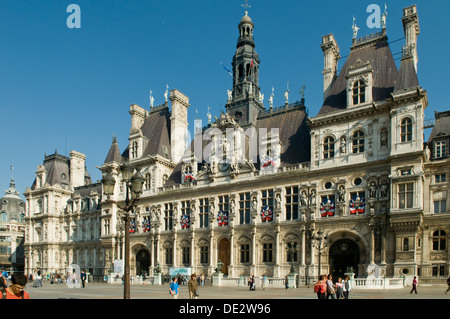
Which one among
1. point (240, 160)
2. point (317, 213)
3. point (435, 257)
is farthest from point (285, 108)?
point (435, 257)

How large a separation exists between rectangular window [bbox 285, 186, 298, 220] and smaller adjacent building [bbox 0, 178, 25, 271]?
240 feet

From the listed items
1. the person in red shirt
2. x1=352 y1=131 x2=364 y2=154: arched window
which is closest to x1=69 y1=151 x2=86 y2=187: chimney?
x1=352 y1=131 x2=364 y2=154: arched window

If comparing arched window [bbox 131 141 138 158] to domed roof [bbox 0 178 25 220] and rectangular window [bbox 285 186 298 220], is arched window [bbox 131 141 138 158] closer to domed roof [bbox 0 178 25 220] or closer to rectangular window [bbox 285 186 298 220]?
rectangular window [bbox 285 186 298 220]

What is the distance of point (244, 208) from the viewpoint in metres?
44.4

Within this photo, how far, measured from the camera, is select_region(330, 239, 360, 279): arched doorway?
122 ft

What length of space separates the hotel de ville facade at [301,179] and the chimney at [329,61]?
0.11 m

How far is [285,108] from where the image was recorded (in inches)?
1919

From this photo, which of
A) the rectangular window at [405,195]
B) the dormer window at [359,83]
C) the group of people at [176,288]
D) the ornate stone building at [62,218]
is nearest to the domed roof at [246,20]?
the dormer window at [359,83]

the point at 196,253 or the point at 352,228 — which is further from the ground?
the point at 352,228

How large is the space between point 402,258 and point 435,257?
3870 millimetres

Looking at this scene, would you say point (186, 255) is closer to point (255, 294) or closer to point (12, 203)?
point (255, 294)

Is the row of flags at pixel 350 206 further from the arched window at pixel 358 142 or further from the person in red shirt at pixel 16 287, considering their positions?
the person in red shirt at pixel 16 287

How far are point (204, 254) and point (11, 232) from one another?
6457 centimetres
